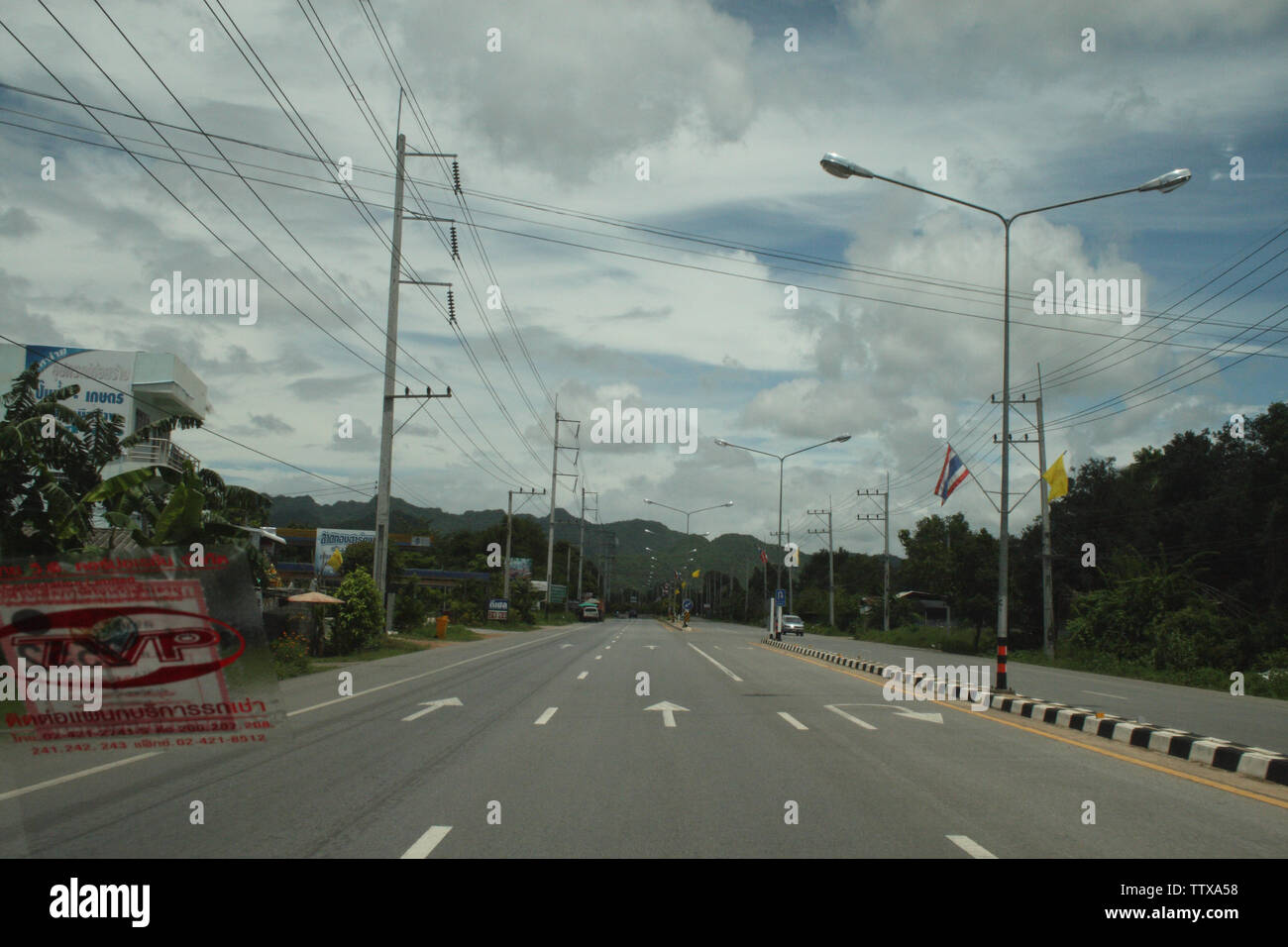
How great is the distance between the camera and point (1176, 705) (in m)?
20.1

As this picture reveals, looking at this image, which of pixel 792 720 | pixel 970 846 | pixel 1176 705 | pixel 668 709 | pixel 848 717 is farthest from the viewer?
pixel 1176 705

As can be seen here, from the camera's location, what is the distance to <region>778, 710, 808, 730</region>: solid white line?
1312 centimetres

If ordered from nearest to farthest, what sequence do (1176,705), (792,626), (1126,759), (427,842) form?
1. (427,842)
2. (1126,759)
3. (1176,705)
4. (792,626)

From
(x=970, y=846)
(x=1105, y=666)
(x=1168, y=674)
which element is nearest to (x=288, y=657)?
(x=970, y=846)

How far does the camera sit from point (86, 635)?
13.0 m

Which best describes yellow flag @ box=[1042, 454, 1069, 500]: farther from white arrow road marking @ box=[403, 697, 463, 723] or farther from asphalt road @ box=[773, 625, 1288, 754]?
white arrow road marking @ box=[403, 697, 463, 723]

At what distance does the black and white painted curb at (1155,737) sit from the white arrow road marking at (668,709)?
18.4 feet

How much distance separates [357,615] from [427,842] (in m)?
24.7

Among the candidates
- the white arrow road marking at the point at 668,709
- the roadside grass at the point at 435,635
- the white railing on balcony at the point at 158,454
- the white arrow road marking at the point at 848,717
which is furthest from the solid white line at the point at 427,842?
the roadside grass at the point at 435,635

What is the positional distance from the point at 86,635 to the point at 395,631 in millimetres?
29490

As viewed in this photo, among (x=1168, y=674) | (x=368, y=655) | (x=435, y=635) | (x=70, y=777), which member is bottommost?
(x=435, y=635)

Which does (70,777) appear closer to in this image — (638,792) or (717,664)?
(638,792)
